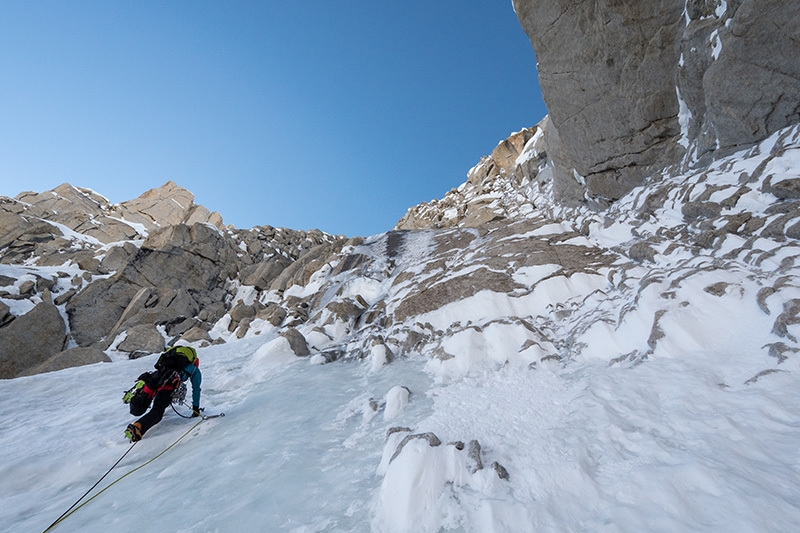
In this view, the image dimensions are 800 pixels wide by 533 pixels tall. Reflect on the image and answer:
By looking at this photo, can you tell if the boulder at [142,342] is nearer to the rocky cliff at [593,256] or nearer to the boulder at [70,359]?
the rocky cliff at [593,256]

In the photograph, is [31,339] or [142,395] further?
[31,339]

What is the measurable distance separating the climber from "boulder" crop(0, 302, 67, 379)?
67.4 ft

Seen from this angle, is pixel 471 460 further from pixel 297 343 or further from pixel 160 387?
pixel 297 343

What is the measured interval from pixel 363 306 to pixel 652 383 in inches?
544

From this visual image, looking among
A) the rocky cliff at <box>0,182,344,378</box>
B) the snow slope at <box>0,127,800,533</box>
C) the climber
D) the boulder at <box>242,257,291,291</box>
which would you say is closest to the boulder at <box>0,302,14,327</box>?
the rocky cliff at <box>0,182,344,378</box>

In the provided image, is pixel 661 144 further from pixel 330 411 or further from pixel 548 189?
pixel 330 411

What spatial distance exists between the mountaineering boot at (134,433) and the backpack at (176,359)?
1304 millimetres

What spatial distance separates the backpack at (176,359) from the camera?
25.6 ft

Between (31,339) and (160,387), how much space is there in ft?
76.0

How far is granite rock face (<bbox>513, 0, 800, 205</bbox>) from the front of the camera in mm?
9617

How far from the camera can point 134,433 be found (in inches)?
265

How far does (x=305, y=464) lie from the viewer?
536cm

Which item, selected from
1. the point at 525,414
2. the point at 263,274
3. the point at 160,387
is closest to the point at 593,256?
the point at 525,414

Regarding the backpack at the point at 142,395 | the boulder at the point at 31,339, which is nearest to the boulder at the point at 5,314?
the boulder at the point at 31,339
